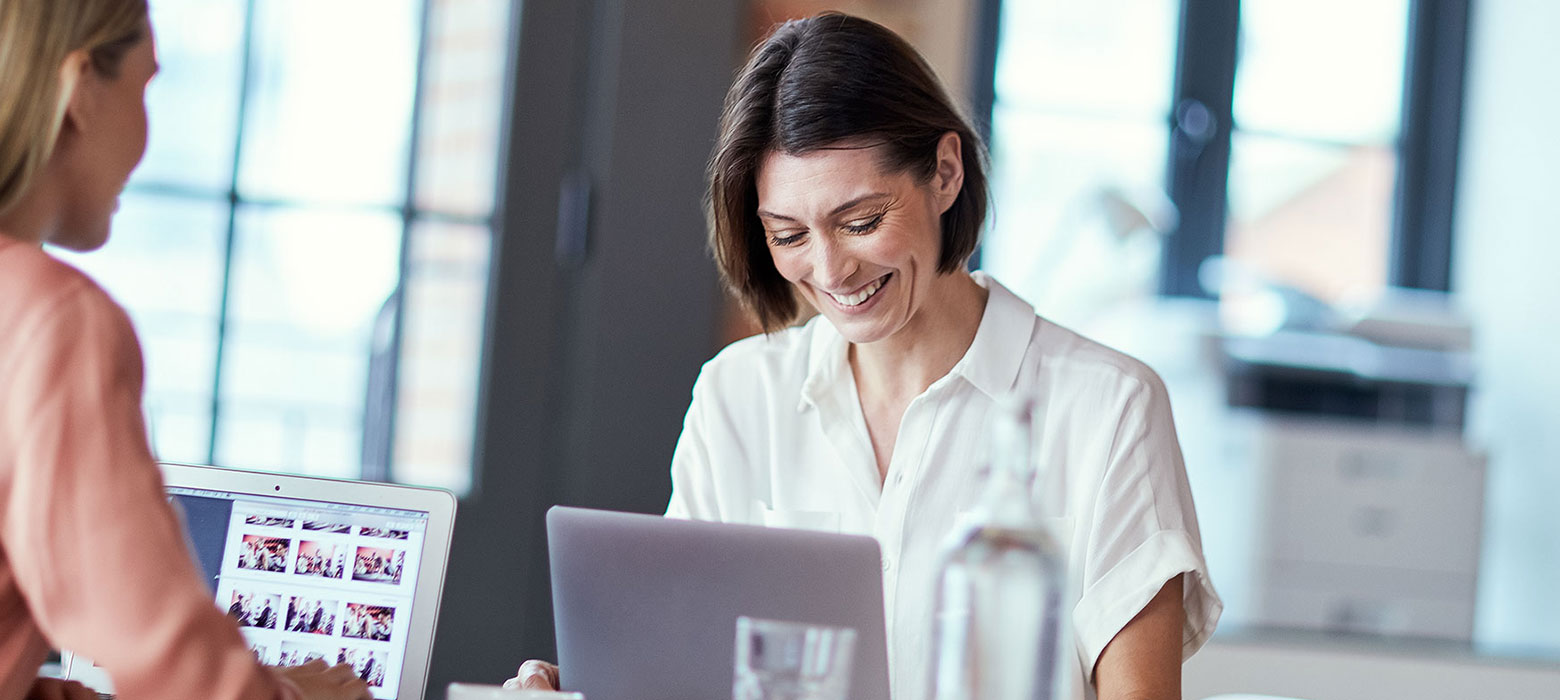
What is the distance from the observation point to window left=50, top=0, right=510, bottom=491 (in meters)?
2.60

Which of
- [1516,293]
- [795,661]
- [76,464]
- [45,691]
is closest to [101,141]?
[76,464]

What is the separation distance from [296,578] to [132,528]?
41 centimetres

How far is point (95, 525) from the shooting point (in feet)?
2.49

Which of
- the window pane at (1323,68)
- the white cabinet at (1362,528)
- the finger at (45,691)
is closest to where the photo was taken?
the finger at (45,691)

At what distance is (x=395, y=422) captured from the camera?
271 centimetres

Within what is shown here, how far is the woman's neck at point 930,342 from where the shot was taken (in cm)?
162

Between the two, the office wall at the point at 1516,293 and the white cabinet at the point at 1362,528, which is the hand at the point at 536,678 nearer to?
the white cabinet at the point at 1362,528

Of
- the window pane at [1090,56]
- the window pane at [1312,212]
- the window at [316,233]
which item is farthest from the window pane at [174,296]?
the window pane at [1312,212]

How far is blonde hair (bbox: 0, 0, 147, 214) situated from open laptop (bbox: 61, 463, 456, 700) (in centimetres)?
42

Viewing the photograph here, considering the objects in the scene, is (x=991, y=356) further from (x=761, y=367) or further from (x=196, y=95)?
(x=196, y=95)

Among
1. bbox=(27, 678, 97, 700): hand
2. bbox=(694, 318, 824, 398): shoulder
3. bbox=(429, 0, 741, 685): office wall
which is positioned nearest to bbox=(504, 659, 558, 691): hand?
bbox=(27, 678, 97, 700): hand

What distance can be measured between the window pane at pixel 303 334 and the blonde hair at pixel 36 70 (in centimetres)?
187

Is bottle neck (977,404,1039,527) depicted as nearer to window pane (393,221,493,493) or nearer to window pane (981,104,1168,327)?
window pane (393,221,493,493)

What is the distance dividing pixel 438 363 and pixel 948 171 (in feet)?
4.66
